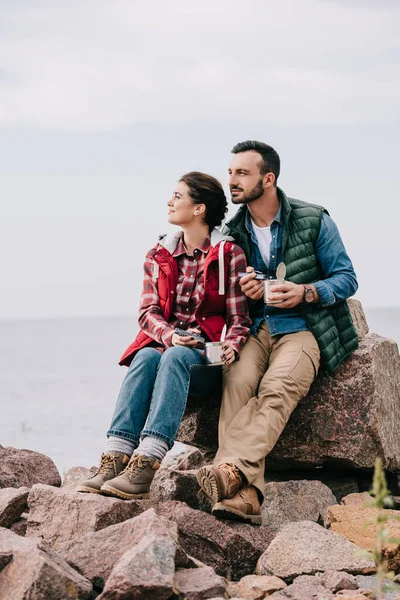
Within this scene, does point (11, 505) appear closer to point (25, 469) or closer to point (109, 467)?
point (109, 467)

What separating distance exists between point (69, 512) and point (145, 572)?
1.27 metres

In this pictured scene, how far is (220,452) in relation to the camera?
5.79 m

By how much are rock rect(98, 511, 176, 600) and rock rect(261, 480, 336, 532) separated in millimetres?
1807

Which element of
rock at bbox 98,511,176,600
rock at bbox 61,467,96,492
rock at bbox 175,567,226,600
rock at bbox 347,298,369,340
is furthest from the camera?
rock at bbox 61,467,96,492

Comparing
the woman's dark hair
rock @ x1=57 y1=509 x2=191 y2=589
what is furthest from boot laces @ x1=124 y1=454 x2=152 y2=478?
the woman's dark hair

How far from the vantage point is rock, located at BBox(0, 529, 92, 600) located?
167 inches

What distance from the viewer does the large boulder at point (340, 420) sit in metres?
6.42

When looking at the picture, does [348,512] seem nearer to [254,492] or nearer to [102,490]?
[254,492]

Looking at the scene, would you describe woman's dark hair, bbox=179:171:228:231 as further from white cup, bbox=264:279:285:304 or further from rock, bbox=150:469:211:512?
rock, bbox=150:469:211:512

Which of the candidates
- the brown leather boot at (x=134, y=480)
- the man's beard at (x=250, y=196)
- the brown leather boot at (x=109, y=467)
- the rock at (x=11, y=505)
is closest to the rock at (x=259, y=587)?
the brown leather boot at (x=134, y=480)

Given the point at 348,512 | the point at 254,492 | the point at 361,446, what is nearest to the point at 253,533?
the point at 254,492

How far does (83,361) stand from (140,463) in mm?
39427

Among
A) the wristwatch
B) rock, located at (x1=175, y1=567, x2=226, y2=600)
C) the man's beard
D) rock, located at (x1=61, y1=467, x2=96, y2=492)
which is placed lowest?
rock, located at (x1=61, y1=467, x2=96, y2=492)

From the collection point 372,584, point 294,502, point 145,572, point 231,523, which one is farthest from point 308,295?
point 145,572
